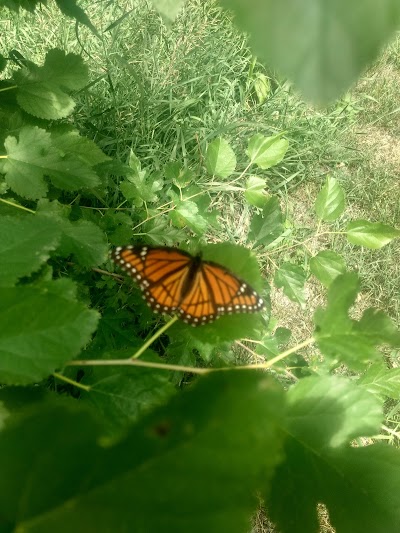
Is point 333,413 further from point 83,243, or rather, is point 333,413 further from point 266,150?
point 266,150

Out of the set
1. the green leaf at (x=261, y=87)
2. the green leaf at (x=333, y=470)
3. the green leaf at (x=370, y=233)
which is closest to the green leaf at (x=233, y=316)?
the green leaf at (x=333, y=470)

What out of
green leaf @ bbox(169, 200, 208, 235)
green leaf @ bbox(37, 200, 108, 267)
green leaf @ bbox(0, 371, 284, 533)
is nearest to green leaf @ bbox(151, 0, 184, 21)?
green leaf @ bbox(0, 371, 284, 533)

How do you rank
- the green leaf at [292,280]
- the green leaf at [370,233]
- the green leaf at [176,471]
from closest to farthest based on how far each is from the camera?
the green leaf at [176,471], the green leaf at [370,233], the green leaf at [292,280]

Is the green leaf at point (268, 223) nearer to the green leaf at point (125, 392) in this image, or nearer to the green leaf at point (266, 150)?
the green leaf at point (266, 150)

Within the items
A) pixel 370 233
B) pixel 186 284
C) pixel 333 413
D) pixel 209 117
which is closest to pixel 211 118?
pixel 209 117

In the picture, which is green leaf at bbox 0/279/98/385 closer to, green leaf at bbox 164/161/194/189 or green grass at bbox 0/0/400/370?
green leaf at bbox 164/161/194/189
